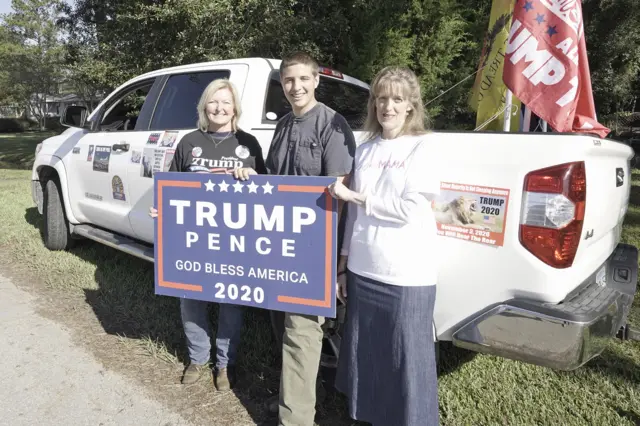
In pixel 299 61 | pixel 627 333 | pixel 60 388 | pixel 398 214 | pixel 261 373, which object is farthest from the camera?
pixel 261 373

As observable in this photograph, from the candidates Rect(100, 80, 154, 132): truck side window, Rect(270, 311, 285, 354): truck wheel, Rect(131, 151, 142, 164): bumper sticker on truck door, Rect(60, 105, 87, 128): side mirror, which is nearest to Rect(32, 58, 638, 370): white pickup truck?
Rect(270, 311, 285, 354): truck wheel

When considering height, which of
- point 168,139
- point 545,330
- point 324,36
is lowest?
point 545,330

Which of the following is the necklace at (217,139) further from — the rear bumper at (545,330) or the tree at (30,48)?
the tree at (30,48)

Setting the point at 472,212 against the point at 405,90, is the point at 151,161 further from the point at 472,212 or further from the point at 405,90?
the point at 472,212

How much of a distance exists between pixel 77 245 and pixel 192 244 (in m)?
3.78

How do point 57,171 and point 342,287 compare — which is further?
point 57,171

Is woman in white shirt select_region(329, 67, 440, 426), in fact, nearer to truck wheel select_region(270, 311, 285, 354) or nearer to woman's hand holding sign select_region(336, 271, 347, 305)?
woman's hand holding sign select_region(336, 271, 347, 305)

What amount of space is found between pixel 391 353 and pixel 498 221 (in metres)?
0.72

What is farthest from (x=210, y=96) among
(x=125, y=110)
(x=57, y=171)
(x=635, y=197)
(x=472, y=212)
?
(x=635, y=197)

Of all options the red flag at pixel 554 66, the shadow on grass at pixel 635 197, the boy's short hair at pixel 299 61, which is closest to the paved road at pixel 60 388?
the boy's short hair at pixel 299 61

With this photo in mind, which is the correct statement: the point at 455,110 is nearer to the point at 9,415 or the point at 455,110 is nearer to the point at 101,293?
the point at 101,293

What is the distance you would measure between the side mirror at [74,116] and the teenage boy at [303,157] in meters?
3.24

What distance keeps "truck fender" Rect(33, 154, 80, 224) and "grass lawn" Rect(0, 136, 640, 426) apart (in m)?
0.71

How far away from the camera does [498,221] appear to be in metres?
2.05
